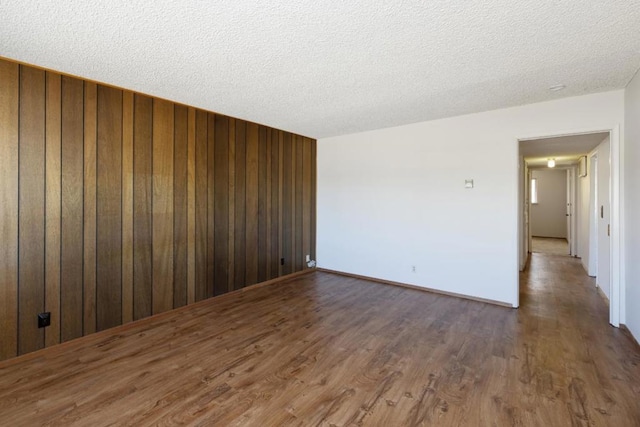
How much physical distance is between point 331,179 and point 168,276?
10.1 feet

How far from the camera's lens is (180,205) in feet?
11.6

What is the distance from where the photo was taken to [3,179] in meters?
2.37

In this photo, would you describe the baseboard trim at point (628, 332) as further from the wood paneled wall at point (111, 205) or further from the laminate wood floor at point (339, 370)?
the wood paneled wall at point (111, 205)

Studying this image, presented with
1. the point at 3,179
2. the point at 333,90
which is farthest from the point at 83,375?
the point at 333,90

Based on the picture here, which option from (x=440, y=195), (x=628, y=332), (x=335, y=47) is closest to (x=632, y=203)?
(x=628, y=332)

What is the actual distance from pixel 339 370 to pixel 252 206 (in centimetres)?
276

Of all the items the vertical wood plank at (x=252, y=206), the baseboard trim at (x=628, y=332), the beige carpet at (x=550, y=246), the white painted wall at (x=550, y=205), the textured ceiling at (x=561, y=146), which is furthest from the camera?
the white painted wall at (x=550, y=205)

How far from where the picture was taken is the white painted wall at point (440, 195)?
11.8ft

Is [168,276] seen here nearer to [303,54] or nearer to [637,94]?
[303,54]

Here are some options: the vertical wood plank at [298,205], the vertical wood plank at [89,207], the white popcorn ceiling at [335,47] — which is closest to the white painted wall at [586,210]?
the white popcorn ceiling at [335,47]

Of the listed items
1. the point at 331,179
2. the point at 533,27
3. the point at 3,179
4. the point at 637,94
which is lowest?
the point at 3,179

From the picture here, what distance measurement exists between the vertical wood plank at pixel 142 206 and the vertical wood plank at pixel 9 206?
88 centimetres

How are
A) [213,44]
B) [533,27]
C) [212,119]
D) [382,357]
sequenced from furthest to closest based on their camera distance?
[212,119] → [382,357] → [213,44] → [533,27]

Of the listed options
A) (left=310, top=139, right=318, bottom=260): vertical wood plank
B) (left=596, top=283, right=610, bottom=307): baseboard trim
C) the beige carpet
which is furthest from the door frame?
the beige carpet
